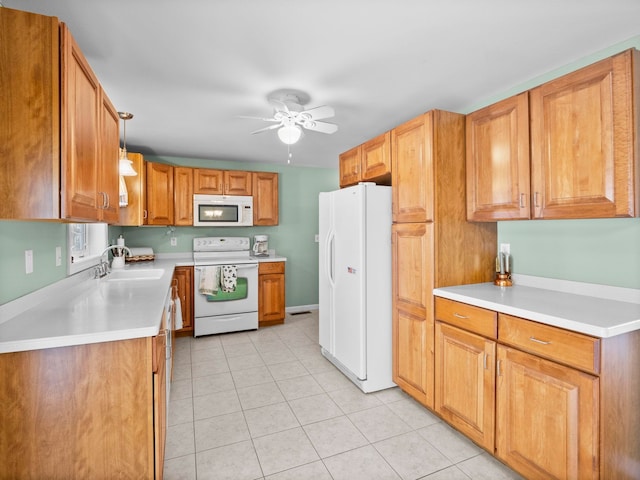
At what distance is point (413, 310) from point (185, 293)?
2763 mm

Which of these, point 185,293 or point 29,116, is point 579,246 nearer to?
point 29,116

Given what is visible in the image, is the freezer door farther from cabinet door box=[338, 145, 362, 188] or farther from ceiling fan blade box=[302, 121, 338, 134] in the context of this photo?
ceiling fan blade box=[302, 121, 338, 134]

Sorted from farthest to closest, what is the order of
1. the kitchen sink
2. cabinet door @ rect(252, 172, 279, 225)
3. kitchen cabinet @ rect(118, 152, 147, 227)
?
1. cabinet door @ rect(252, 172, 279, 225)
2. kitchen cabinet @ rect(118, 152, 147, 227)
3. the kitchen sink

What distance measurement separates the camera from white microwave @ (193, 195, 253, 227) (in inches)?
169

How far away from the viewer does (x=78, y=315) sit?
156cm

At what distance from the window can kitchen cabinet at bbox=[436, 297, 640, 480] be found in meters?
2.63

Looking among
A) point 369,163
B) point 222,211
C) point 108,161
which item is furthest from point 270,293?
point 108,161

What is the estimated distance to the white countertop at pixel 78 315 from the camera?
125cm

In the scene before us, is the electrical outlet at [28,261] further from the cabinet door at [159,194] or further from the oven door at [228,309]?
the cabinet door at [159,194]

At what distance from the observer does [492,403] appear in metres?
1.80

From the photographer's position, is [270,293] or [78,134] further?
[270,293]

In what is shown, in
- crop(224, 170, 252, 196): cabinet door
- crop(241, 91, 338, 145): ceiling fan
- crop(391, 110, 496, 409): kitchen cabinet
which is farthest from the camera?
crop(224, 170, 252, 196): cabinet door

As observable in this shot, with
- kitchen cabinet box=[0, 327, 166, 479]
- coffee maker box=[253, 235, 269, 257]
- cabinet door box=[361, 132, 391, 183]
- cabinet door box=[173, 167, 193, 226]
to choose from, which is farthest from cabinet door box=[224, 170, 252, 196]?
kitchen cabinet box=[0, 327, 166, 479]

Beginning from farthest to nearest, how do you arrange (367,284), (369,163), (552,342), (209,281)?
(209,281) < (369,163) < (367,284) < (552,342)
